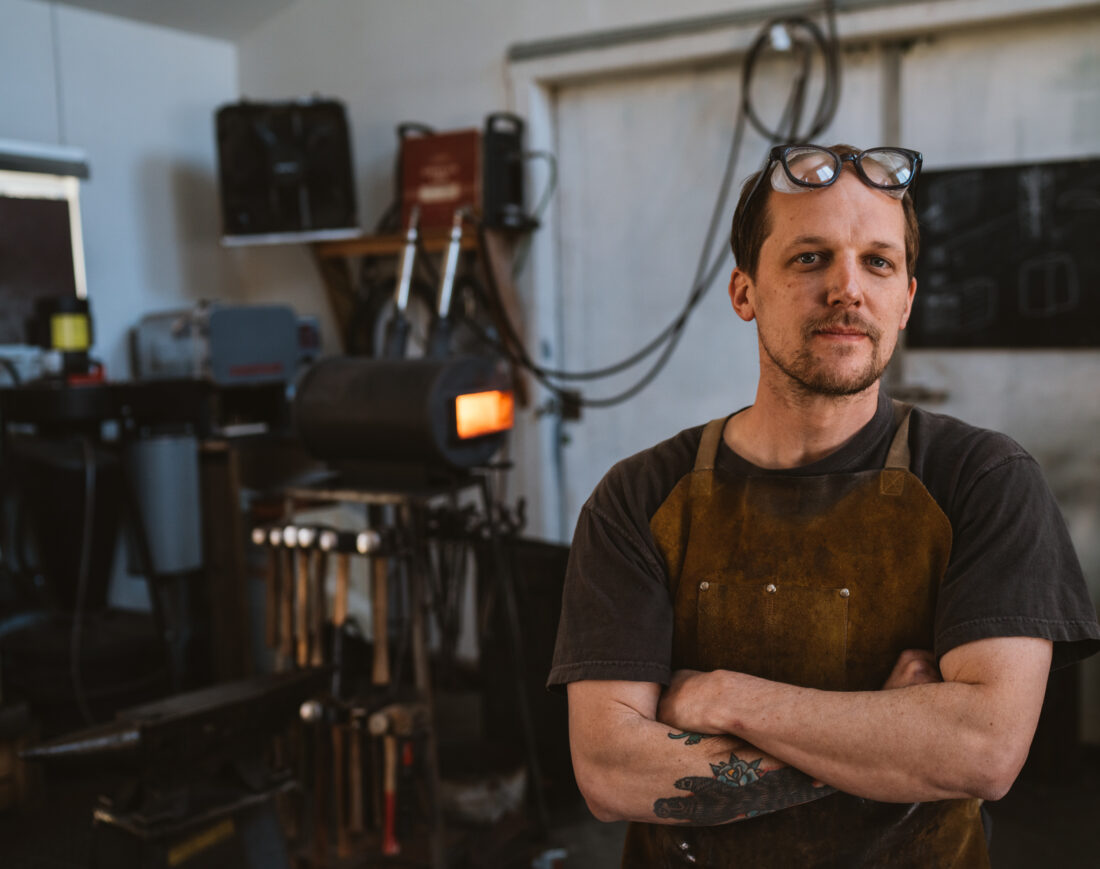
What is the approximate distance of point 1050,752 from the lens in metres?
3.11

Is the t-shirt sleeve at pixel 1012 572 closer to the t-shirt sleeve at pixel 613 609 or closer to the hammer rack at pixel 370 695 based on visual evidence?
the t-shirt sleeve at pixel 613 609

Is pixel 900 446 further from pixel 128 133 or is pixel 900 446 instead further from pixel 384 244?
pixel 128 133

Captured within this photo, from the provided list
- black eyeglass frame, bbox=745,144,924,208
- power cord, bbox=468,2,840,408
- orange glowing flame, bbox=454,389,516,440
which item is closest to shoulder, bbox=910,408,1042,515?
black eyeglass frame, bbox=745,144,924,208

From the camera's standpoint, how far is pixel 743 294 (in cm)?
144

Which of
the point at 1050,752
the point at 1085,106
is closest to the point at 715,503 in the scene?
the point at 1050,752

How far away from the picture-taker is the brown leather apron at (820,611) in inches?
50.6

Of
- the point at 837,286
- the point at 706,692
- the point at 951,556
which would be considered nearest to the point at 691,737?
the point at 706,692

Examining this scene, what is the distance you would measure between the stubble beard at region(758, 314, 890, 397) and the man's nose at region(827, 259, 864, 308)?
21 mm

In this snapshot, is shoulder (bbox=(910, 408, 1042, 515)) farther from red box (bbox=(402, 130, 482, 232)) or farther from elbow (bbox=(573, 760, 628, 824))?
red box (bbox=(402, 130, 482, 232))

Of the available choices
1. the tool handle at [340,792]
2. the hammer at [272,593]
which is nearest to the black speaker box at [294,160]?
the hammer at [272,593]

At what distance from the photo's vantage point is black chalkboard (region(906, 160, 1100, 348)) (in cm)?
318

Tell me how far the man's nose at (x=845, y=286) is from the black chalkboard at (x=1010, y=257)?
7.26 ft

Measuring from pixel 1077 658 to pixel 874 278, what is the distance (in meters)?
0.55

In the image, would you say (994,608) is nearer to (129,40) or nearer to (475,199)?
(475,199)
